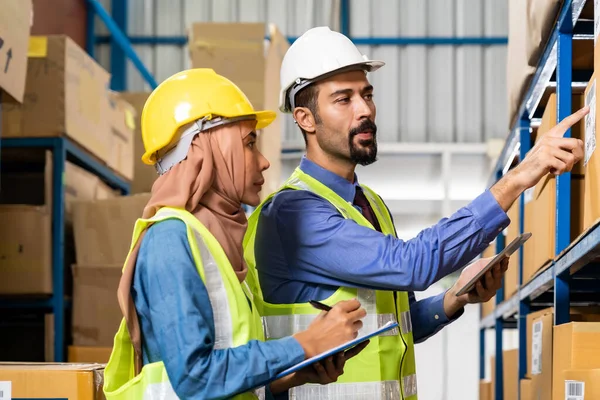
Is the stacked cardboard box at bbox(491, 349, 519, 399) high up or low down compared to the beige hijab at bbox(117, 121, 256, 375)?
down

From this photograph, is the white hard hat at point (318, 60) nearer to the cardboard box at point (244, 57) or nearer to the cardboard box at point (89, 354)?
the cardboard box at point (89, 354)

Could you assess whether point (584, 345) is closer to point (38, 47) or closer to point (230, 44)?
point (38, 47)

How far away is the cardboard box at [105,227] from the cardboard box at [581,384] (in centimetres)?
321

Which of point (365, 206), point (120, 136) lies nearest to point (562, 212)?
point (365, 206)

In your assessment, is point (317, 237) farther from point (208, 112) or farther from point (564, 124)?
point (564, 124)

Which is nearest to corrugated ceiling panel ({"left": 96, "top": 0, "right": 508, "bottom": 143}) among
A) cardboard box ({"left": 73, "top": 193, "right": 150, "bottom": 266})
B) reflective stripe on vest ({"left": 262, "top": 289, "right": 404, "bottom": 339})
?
cardboard box ({"left": 73, "top": 193, "right": 150, "bottom": 266})

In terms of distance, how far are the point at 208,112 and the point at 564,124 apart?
3.03 ft

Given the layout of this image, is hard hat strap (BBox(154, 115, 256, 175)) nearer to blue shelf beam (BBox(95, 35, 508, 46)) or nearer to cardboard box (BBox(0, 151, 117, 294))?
Result: cardboard box (BBox(0, 151, 117, 294))

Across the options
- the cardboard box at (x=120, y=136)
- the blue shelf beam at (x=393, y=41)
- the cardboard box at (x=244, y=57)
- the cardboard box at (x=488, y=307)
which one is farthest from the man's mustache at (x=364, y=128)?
the blue shelf beam at (x=393, y=41)

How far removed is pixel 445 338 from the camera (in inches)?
440

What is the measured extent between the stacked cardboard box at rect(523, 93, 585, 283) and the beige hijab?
88cm

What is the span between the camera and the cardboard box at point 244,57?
668cm

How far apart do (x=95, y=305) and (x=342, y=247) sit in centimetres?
275

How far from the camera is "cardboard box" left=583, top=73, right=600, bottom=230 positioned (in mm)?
2463
